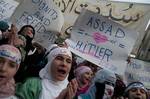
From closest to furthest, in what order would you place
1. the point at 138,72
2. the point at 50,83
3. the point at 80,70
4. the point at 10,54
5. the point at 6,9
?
1. the point at 10,54
2. the point at 50,83
3. the point at 80,70
4. the point at 6,9
5. the point at 138,72

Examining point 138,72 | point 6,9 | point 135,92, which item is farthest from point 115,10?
point 135,92

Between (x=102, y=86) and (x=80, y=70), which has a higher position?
(x=80, y=70)

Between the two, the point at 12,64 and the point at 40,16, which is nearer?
the point at 12,64

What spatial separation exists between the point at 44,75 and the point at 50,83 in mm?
122

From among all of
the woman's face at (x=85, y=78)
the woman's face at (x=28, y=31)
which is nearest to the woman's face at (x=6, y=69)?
the woman's face at (x=85, y=78)

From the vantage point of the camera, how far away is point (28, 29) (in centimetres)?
557

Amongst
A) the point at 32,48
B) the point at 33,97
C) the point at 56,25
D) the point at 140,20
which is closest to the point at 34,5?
the point at 56,25

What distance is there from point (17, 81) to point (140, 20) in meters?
4.41

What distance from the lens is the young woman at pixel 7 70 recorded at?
4125mm

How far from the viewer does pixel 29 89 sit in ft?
14.3

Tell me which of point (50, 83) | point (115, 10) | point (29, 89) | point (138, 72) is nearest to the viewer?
point (29, 89)

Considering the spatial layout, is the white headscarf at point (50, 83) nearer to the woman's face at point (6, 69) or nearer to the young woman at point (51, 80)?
the young woman at point (51, 80)

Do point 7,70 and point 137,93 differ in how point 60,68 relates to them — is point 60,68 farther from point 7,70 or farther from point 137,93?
point 137,93

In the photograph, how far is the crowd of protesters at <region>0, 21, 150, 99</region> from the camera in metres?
4.20
